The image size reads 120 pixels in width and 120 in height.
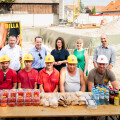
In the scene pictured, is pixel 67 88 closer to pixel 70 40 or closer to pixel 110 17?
pixel 70 40

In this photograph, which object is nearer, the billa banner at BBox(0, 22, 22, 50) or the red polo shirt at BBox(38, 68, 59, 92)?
the red polo shirt at BBox(38, 68, 59, 92)

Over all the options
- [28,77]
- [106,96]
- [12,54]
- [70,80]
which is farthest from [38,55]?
[106,96]

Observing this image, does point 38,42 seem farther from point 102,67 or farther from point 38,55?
point 102,67

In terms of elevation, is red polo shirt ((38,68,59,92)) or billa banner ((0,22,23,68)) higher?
billa banner ((0,22,23,68))

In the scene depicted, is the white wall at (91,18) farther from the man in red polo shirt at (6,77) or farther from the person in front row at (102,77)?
the man in red polo shirt at (6,77)

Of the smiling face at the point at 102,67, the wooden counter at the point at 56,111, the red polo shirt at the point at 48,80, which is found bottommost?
the wooden counter at the point at 56,111

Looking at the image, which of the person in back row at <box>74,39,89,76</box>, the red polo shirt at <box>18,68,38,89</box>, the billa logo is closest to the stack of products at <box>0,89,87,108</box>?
the red polo shirt at <box>18,68,38,89</box>

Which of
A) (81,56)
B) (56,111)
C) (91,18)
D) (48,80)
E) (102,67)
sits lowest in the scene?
(56,111)

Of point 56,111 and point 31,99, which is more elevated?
point 31,99

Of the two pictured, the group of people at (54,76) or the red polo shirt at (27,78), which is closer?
the group of people at (54,76)

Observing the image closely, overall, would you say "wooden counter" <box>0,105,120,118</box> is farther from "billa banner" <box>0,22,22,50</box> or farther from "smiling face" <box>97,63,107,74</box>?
"billa banner" <box>0,22,22,50</box>

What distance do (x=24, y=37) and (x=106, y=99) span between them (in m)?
21.5

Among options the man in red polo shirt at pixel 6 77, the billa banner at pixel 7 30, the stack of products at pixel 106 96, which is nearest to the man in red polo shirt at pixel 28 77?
the man in red polo shirt at pixel 6 77

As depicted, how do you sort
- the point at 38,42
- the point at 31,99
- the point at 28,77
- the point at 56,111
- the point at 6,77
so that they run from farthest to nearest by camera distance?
1. the point at 38,42
2. the point at 28,77
3. the point at 6,77
4. the point at 31,99
5. the point at 56,111
